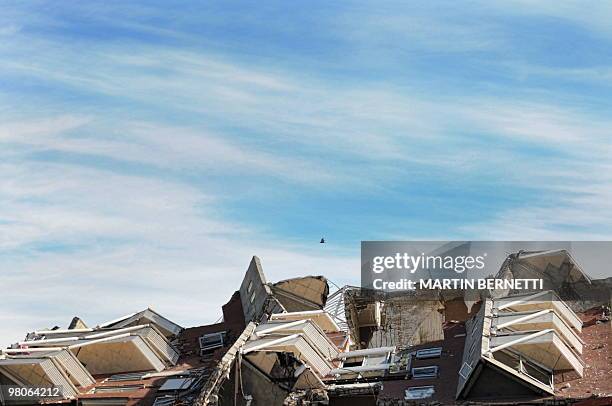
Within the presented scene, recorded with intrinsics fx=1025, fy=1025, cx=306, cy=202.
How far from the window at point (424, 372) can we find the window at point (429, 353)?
2.07 m

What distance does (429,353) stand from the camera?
5588 centimetres

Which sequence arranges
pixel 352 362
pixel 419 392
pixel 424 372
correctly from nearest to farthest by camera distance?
pixel 419 392
pixel 424 372
pixel 352 362

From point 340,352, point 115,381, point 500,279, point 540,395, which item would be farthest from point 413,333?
point 540,395

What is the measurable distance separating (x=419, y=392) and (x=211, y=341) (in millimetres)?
24021

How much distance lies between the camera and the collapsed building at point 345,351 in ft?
161

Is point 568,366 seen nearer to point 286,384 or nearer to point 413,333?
point 286,384

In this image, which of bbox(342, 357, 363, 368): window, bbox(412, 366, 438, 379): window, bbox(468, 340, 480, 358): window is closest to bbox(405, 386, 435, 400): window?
bbox(412, 366, 438, 379): window

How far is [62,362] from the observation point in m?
63.9

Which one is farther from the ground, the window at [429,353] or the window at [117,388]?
the window at [117,388]

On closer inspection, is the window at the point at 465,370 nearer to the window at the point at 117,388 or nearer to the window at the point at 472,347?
the window at the point at 472,347

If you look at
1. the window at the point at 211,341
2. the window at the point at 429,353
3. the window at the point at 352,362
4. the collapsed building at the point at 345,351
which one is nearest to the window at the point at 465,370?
the collapsed building at the point at 345,351

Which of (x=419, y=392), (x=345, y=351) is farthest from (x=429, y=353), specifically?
(x=345, y=351)

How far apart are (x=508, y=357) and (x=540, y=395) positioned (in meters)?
3.61

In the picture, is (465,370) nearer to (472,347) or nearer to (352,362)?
(472,347)
